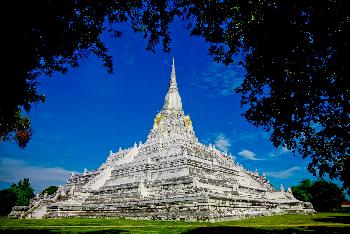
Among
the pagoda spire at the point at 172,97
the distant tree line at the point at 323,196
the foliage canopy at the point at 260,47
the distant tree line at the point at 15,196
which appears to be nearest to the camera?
the foliage canopy at the point at 260,47

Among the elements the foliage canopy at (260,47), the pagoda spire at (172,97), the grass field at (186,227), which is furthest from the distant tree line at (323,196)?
the foliage canopy at (260,47)

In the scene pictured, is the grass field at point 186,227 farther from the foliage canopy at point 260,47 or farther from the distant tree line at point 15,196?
the distant tree line at point 15,196

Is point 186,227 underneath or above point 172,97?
underneath

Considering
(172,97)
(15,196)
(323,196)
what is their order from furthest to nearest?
1. (172,97)
2. (15,196)
3. (323,196)

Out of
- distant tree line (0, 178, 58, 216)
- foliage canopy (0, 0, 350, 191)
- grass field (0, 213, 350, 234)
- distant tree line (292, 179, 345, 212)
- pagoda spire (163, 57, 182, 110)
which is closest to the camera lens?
foliage canopy (0, 0, 350, 191)

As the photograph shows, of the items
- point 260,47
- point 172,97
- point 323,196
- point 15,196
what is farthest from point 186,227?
point 15,196

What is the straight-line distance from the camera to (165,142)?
Answer: 50062mm

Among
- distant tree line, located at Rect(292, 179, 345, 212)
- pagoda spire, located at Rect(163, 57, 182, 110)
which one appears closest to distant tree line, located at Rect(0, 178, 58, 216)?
pagoda spire, located at Rect(163, 57, 182, 110)

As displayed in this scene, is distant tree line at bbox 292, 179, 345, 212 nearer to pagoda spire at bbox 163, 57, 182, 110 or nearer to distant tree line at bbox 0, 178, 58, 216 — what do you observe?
pagoda spire at bbox 163, 57, 182, 110

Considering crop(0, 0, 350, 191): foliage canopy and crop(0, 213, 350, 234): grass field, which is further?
crop(0, 213, 350, 234): grass field

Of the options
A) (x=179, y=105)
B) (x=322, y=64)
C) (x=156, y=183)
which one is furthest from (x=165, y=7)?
(x=179, y=105)

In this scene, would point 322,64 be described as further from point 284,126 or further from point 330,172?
point 330,172

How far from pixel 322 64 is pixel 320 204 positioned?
185ft

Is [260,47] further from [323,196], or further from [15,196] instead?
[15,196]
